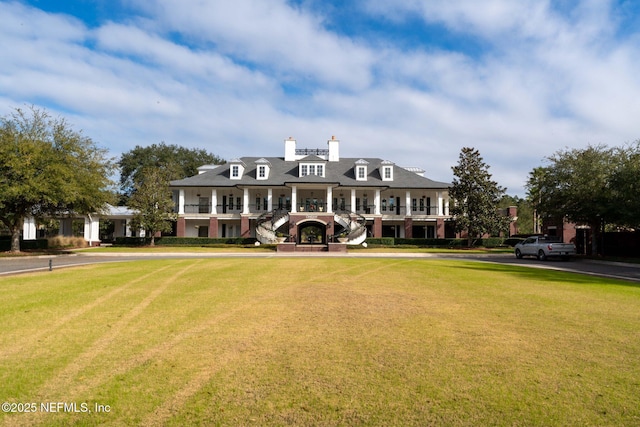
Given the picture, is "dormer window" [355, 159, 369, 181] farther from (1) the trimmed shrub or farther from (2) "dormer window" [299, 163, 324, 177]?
(1) the trimmed shrub

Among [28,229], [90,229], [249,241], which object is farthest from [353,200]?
[28,229]

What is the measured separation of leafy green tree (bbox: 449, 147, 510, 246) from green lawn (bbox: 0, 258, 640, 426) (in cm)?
3089

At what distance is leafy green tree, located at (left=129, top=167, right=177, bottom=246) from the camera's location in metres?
41.9

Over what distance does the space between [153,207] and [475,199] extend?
33158 mm

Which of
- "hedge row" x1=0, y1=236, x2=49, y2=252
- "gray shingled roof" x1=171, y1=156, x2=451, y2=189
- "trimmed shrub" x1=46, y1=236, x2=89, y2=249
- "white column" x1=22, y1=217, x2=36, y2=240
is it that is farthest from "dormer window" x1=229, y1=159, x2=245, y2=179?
"white column" x1=22, y1=217, x2=36, y2=240

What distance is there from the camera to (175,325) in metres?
7.61

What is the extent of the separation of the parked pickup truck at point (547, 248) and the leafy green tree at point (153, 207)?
1328 inches

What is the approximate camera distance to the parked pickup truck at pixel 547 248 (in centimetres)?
2697

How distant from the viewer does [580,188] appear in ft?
92.0

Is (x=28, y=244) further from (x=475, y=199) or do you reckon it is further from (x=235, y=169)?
(x=475, y=199)

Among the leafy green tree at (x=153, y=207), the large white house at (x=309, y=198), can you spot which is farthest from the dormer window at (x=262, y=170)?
the leafy green tree at (x=153, y=207)

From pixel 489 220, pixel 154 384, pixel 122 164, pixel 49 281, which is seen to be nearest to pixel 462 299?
pixel 154 384

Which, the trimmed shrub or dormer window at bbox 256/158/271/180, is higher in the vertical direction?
dormer window at bbox 256/158/271/180

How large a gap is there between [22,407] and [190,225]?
4575 cm
